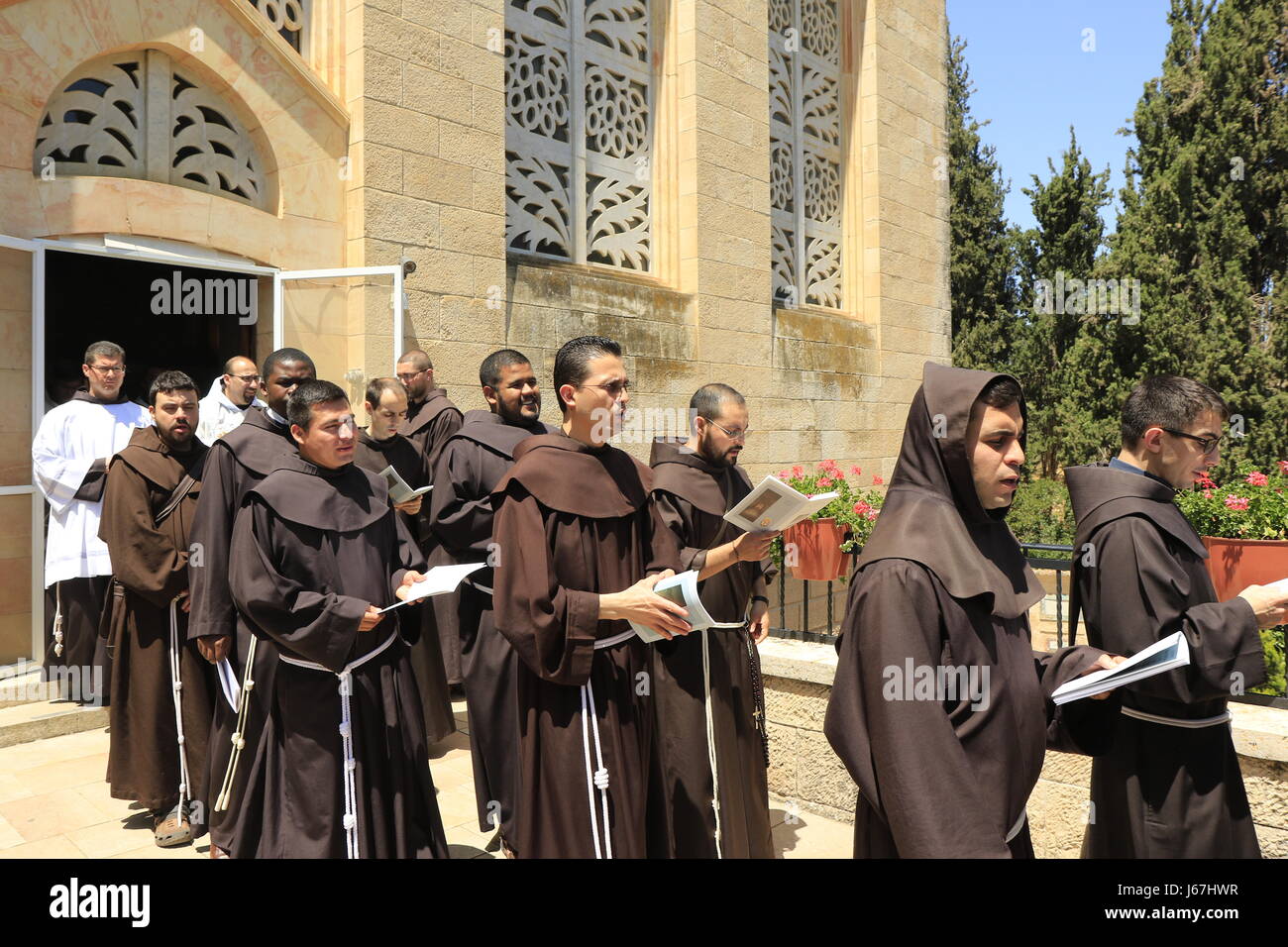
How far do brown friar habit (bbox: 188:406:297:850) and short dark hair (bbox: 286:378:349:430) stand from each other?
0.33 m

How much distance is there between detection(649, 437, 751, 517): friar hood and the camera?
4.35 meters

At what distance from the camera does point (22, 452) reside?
6.39 m

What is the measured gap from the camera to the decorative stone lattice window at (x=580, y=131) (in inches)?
372

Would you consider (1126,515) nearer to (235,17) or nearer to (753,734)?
(753,734)

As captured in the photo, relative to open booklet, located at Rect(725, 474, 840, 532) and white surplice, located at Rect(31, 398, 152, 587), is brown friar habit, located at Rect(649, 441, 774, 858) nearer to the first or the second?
open booklet, located at Rect(725, 474, 840, 532)

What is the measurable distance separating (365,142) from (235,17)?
4.22 feet

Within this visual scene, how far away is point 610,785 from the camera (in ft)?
10.6

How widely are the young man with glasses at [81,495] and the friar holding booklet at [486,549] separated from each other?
253cm

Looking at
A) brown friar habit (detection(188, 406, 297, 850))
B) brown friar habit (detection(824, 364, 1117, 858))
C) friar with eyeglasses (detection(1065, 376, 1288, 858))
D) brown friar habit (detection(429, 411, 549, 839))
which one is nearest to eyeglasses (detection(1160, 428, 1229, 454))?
friar with eyeglasses (detection(1065, 376, 1288, 858))

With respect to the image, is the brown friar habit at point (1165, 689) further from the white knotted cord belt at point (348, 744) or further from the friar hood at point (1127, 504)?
the white knotted cord belt at point (348, 744)

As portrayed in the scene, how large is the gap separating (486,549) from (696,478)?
1.40 meters

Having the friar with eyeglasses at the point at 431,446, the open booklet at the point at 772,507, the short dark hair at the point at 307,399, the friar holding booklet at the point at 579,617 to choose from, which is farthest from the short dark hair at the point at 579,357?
the friar with eyeglasses at the point at 431,446

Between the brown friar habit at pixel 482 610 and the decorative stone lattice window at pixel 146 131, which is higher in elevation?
the decorative stone lattice window at pixel 146 131
